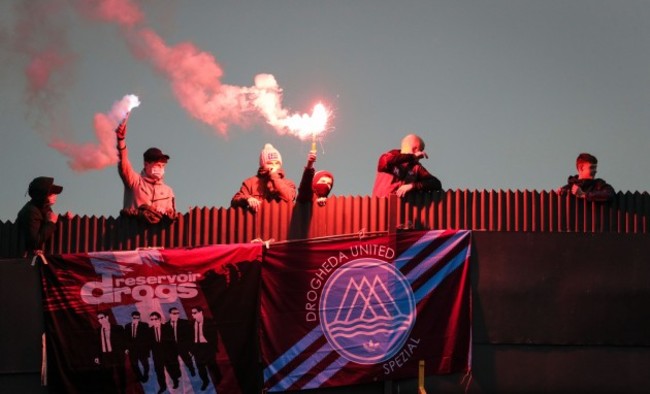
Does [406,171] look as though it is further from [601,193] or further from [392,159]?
[601,193]

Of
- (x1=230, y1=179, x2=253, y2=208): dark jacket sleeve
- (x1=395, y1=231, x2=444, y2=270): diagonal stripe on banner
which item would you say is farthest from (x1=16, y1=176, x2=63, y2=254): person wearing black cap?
(x1=395, y1=231, x2=444, y2=270): diagonal stripe on banner

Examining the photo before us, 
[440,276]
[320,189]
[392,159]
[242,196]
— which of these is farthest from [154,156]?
[440,276]

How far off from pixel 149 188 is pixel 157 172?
261 millimetres

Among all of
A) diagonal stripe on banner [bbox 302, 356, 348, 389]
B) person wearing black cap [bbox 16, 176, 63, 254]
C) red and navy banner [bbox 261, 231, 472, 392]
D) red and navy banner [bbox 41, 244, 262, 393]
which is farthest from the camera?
person wearing black cap [bbox 16, 176, 63, 254]

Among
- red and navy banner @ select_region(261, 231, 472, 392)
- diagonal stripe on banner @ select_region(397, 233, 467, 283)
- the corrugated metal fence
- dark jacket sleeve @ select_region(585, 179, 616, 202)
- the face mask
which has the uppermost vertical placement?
the face mask

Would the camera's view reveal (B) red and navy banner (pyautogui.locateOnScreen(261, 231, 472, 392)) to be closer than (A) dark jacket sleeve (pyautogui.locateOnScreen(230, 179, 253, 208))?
Yes

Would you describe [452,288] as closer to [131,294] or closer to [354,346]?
[354,346]

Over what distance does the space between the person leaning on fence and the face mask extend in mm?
5688

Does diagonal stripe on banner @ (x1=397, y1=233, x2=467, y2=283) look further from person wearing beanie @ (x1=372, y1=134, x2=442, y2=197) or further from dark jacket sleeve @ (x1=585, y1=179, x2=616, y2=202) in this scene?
dark jacket sleeve @ (x1=585, y1=179, x2=616, y2=202)

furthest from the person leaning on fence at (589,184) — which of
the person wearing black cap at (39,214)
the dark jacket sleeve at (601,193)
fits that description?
the person wearing black cap at (39,214)

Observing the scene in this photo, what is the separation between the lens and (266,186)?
17562mm

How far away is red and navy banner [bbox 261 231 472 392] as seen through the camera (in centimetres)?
1631

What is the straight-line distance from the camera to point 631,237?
16.5 meters

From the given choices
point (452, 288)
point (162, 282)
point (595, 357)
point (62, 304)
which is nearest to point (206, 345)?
point (162, 282)
